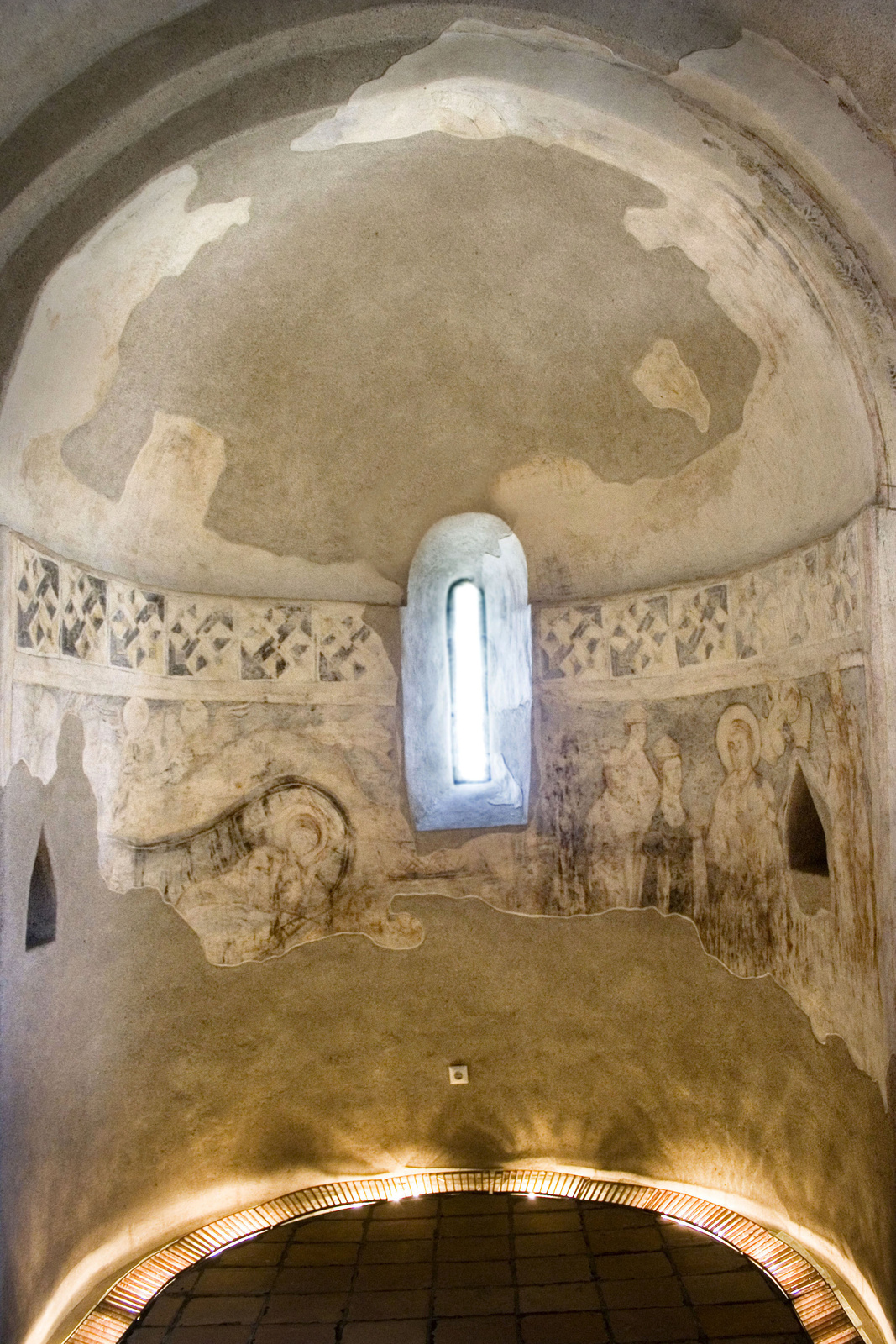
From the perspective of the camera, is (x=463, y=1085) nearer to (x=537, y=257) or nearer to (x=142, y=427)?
(x=142, y=427)

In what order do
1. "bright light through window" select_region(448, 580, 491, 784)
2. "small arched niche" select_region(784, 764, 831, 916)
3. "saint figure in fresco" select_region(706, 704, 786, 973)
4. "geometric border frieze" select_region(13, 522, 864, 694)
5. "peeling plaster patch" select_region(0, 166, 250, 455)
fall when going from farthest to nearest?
"bright light through window" select_region(448, 580, 491, 784) → "saint figure in fresco" select_region(706, 704, 786, 973) → "small arched niche" select_region(784, 764, 831, 916) → "geometric border frieze" select_region(13, 522, 864, 694) → "peeling plaster patch" select_region(0, 166, 250, 455)

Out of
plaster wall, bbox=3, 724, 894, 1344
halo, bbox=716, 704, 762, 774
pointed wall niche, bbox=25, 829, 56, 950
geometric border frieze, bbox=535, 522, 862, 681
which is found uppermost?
geometric border frieze, bbox=535, 522, 862, 681

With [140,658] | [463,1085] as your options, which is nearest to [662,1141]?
[463,1085]

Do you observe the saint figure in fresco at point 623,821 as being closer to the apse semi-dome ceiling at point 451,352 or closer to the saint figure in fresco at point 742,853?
the saint figure in fresco at point 742,853

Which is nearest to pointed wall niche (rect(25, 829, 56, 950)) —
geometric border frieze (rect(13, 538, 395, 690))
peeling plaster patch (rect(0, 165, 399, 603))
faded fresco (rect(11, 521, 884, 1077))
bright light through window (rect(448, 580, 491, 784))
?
faded fresco (rect(11, 521, 884, 1077))

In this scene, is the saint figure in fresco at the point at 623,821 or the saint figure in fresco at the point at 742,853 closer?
the saint figure in fresco at the point at 742,853

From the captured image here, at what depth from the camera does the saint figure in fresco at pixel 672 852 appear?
6629mm

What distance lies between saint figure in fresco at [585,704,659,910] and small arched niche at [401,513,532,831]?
0.51 meters

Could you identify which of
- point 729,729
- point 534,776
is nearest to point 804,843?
point 729,729

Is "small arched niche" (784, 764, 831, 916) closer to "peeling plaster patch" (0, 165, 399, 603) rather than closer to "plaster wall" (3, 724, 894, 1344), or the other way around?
"plaster wall" (3, 724, 894, 1344)

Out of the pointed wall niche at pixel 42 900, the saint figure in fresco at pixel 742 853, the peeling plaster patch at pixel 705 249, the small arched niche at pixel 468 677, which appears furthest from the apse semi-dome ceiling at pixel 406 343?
the pointed wall niche at pixel 42 900

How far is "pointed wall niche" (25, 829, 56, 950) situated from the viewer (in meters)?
5.34

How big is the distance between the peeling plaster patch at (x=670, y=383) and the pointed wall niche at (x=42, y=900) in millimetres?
4042

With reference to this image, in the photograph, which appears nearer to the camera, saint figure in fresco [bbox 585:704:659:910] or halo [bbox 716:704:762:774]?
halo [bbox 716:704:762:774]
